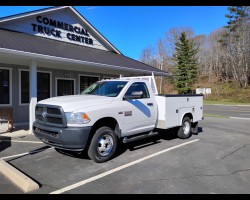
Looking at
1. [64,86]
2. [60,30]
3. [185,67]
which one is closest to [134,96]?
[64,86]

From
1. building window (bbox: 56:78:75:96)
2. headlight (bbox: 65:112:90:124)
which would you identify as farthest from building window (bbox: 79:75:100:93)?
headlight (bbox: 65:112:90:124)

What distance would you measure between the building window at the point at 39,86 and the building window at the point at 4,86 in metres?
0.65

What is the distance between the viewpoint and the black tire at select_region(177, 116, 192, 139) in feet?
28.3

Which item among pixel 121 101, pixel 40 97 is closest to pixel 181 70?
pixel 40 97

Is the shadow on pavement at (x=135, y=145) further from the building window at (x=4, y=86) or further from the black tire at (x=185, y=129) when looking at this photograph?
the building window at (x=4, y=86)

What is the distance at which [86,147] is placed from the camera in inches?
229

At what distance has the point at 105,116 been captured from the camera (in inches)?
230

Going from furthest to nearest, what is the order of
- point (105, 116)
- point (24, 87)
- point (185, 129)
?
point (24, 87), point (185, 129), point (105, 116)

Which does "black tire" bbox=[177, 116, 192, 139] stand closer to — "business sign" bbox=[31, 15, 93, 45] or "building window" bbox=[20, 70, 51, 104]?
"building window" bbox=[20, 70, 51, 104]

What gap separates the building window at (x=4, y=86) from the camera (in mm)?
11341

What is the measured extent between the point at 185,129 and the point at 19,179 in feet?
19.6

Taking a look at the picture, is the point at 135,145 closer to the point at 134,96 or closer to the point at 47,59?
the point at 134,96

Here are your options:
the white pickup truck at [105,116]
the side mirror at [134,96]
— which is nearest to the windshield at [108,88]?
the white pickup truck at [105,116]

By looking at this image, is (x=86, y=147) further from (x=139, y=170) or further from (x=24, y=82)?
(x=24, y=82)
